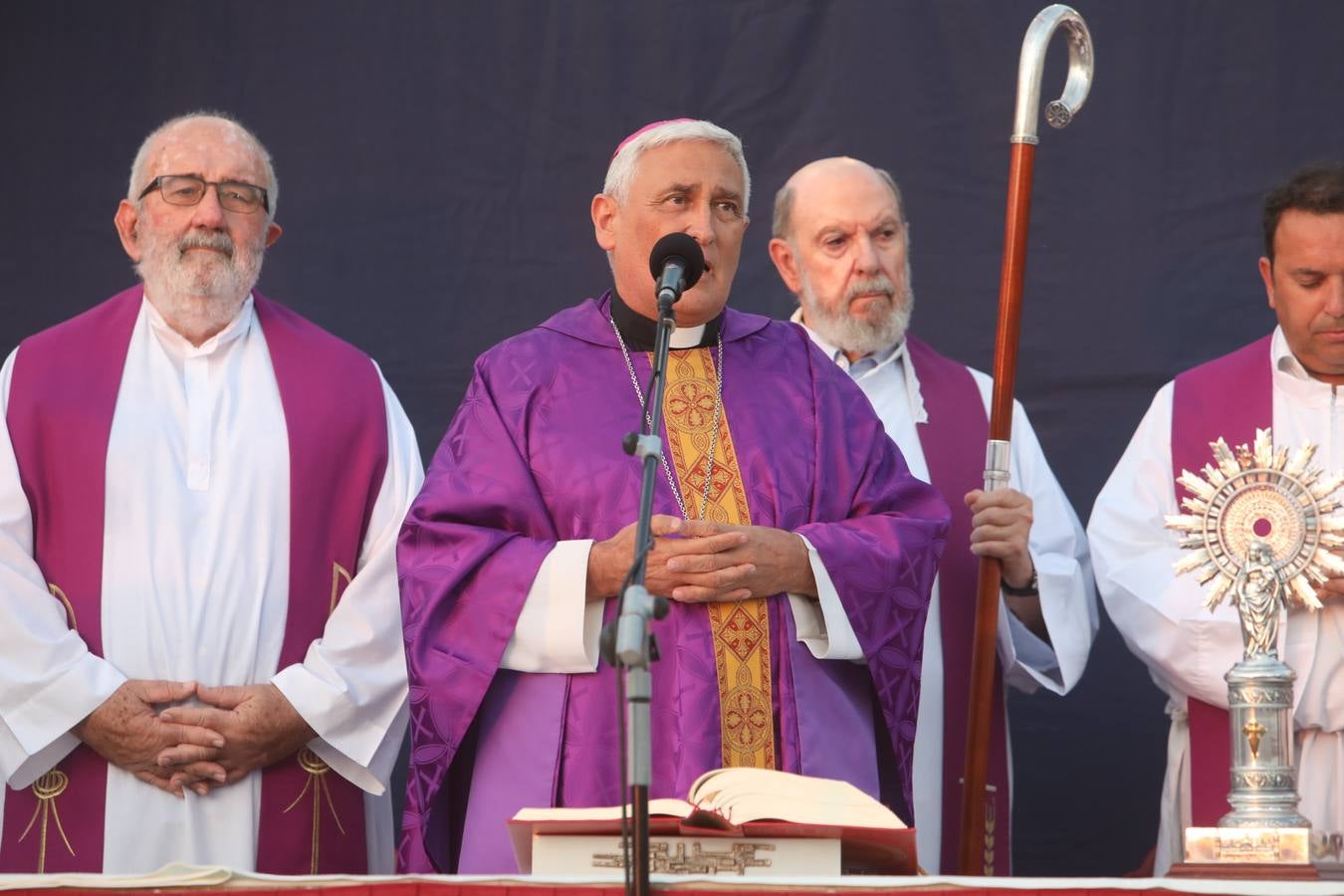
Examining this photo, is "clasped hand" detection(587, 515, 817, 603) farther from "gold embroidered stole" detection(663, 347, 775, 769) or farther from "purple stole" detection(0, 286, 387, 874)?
"purple stole" detection(0, 286, 387, 874)

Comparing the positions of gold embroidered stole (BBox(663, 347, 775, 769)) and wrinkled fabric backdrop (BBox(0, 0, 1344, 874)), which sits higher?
wrinkled fabric backdrop (BBox(0, 0, 1344, 874))

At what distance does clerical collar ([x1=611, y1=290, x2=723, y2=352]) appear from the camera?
196 inches

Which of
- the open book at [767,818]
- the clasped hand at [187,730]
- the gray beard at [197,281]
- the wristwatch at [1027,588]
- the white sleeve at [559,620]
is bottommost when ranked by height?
the open book at [767,818]

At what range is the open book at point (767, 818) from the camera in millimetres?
3434

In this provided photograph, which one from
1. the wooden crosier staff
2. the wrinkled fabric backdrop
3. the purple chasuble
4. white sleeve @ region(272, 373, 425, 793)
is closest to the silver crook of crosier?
the wooden crosier staff

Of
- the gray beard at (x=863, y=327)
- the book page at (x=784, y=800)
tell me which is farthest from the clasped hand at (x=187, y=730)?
the gray beard at (x=863, y=327)

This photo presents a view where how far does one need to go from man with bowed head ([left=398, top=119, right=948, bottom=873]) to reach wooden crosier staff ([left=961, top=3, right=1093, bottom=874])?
0.36 m

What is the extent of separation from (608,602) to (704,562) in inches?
10.9

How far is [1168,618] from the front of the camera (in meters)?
5.46

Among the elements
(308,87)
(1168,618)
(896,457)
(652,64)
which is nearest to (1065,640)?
(1168,618)

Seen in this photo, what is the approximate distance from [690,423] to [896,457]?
483 millimetres

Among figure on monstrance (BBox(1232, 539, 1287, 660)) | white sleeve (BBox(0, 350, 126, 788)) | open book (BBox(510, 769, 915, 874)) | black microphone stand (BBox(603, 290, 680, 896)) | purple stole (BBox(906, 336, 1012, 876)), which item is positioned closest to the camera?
black microphone stand (BBox(603, 290, 680, 896))

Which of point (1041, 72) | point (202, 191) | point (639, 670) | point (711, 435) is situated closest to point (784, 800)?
point (639, 670)

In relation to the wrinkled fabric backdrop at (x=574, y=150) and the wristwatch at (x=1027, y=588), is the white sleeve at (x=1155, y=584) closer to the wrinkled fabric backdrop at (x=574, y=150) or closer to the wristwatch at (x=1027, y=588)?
the wristwatch at (x=1027, y=588)
